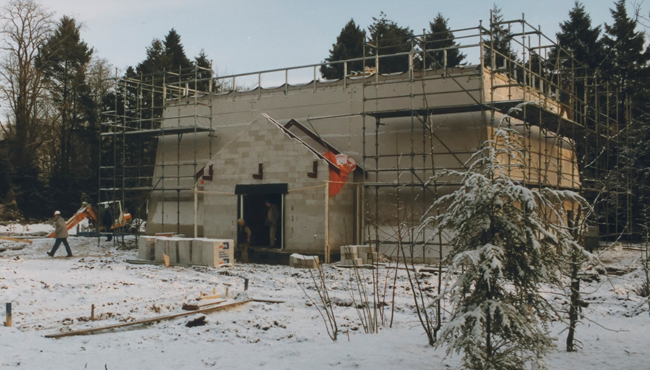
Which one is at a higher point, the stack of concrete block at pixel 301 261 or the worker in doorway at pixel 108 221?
the worker in doorway at pixel 108 221

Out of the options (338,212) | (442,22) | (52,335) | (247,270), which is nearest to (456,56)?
(442,22)

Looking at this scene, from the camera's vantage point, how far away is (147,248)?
19.7 meters

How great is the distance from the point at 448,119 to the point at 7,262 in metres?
14.8

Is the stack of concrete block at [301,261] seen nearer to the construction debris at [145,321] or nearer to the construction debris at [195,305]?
the construction debris at [145,321]

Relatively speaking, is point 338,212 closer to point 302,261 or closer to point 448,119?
point 302,261

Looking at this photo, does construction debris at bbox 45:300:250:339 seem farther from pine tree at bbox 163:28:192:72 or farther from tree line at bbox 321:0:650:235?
pine tree at bbox 163:28:192:72

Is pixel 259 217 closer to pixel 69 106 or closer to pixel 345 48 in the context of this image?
pixel 345 48

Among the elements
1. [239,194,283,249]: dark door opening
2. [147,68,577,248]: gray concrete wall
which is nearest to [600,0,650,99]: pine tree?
[147,68,577,248]: gray concrete wall

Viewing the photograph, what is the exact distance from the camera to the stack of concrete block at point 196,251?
18094mm

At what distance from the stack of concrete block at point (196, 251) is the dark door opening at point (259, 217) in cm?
341

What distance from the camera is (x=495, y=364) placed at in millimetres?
6211

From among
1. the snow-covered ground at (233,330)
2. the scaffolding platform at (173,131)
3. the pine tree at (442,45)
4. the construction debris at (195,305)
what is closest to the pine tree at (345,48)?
the pine tree at (442,45)

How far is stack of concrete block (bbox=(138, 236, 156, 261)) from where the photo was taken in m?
19.7

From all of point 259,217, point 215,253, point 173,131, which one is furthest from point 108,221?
point 215,253
